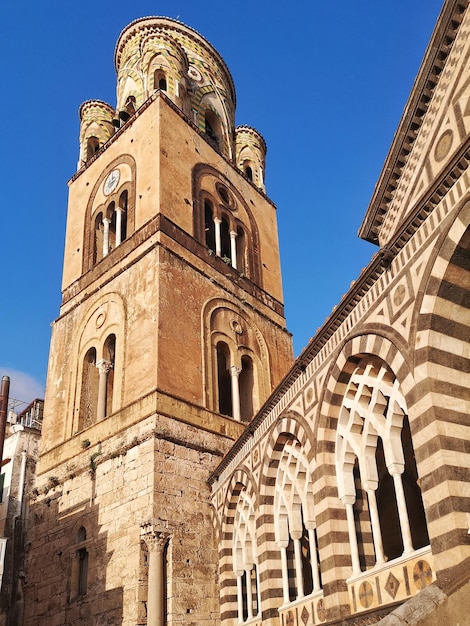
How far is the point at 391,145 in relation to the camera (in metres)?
10.2

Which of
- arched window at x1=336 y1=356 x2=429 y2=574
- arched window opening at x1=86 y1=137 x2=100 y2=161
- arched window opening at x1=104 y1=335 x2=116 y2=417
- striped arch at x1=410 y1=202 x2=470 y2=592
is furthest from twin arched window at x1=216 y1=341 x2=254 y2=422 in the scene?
striped arch at x1=410 y1=202 x2=470 y2=592


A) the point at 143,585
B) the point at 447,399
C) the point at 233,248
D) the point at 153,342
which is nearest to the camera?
the point at 447,399

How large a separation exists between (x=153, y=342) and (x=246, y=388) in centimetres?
441

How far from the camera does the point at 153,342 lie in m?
15.9

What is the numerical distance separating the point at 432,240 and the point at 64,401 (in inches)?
516

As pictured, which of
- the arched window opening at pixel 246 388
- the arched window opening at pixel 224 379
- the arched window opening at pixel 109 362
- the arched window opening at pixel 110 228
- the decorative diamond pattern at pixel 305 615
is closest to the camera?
the decorative diamond pattern at pixel 305 615

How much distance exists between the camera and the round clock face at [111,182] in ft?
68.9

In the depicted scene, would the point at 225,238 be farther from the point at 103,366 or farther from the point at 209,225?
the point at 103,366

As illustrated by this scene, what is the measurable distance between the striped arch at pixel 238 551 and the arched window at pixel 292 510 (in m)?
0.95

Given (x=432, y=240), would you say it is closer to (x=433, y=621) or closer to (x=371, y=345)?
(x=371, y=345)

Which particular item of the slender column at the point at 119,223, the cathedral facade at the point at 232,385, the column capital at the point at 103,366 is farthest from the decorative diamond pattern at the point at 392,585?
the slender column at the point at 119,223

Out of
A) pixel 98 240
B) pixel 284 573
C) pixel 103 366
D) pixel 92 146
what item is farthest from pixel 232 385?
pixel 92 146

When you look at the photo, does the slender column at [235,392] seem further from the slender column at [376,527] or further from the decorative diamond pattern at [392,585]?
the decorative diamond pattern at [392,585]

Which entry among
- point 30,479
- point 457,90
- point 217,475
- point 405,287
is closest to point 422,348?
point 405,287
